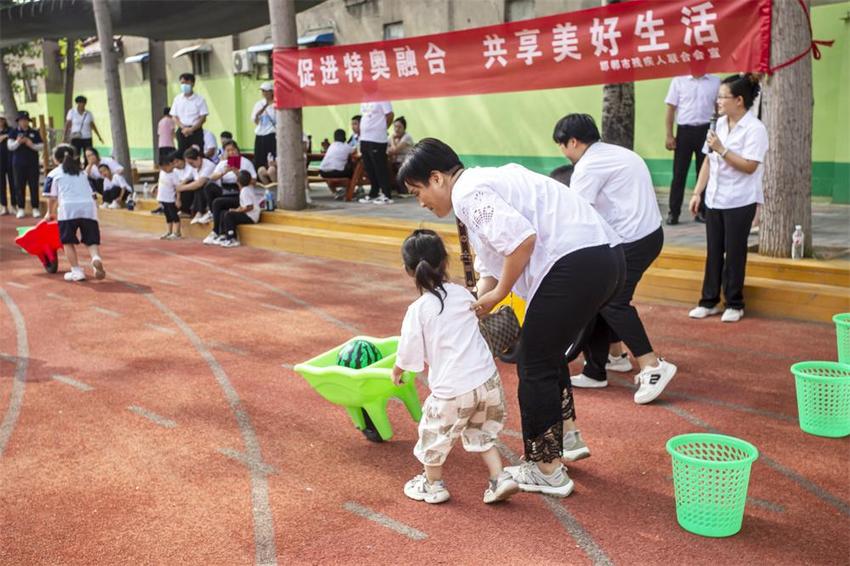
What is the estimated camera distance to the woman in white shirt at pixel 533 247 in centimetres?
357

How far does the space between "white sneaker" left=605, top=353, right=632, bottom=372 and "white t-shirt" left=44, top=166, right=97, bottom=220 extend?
695 centimetres

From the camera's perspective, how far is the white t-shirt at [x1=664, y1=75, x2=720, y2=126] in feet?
31.8

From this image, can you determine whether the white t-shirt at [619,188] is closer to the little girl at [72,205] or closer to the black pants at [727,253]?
the black pants at [727,253]

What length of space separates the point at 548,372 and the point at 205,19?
14.2 m

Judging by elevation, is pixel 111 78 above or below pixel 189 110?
above

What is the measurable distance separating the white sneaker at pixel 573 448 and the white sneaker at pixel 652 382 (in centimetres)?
104

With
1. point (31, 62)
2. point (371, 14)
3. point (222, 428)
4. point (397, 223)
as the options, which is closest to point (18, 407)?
point (222, 428)

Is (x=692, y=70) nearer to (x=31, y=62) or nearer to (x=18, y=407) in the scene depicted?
(x=18, y=407)

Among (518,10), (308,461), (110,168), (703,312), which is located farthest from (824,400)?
(110,168)

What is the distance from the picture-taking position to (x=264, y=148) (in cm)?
1455

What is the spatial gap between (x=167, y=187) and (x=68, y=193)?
11.6ft

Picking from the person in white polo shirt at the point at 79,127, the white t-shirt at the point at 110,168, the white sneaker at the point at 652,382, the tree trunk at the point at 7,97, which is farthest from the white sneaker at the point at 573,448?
the tree trunk at the point at 7,97

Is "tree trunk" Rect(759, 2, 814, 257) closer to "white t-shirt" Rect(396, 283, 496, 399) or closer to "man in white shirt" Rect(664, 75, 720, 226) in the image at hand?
"man in white shirt" Rect(664, 75, 720, 226)

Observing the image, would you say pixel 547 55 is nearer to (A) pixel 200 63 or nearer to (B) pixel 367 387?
(B) pixel 367 387
